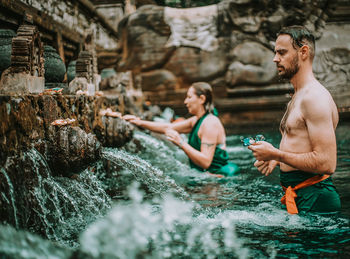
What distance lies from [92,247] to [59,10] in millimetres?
6528

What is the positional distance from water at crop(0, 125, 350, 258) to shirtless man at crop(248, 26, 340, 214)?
0.16 metres

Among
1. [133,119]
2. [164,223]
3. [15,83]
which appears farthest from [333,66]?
[15,83]

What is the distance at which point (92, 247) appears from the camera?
1653mm

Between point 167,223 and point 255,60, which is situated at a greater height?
point 255,60

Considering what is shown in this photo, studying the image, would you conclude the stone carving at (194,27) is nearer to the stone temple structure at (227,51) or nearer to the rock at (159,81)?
the stone temple structure at (227,51)

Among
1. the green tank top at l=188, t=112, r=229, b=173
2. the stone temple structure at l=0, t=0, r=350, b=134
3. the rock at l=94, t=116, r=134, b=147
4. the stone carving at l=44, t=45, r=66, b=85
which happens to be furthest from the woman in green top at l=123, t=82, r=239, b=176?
the stone temple structure at l=0, t=0, r=350, b=134

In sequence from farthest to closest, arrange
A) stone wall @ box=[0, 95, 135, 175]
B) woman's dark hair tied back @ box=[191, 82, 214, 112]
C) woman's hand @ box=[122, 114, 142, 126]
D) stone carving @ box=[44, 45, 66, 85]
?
woman's hand @ box=[122, 114, 142, 126] < woman's dark hair tied back @ box=[191, 82, 214, 112] < stone carving @ box=[44, 45, 66, 85] < stone wall @ box=[0, 95, 135, 175]

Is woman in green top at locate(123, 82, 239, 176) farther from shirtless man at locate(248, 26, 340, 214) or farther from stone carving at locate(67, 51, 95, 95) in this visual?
shirtless man at locate(248, 26, 340, 214)

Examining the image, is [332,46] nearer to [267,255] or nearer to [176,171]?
[176,171]

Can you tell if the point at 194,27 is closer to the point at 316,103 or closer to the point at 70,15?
the point at 70,15

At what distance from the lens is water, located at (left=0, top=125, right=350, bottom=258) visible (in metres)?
1.79

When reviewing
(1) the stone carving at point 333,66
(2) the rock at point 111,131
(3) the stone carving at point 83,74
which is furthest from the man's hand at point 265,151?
(1) the stone carving at point 333,66

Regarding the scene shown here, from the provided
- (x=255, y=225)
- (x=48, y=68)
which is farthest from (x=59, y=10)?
(x=255, y=225)

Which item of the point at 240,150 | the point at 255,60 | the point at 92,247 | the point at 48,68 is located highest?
the point at 255,60
